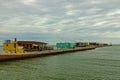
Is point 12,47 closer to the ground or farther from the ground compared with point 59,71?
farther from the ground

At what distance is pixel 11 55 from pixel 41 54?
14.5m

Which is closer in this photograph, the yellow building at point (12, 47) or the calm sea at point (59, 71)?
the calm sea at point (59, 71)

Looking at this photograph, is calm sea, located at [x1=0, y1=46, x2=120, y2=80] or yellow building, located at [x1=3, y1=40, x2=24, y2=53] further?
yellow building, located at [x1=3, y1=40, x2=24, y2=53]

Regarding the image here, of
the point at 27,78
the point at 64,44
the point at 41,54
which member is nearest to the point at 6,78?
the point at 27,78

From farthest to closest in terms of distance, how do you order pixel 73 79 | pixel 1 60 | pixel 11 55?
pixel 11 55, pixel 1 60, pixel 73 79

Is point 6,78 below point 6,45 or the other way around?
below

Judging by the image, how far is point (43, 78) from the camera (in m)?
25.3

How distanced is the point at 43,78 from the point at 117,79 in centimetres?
789

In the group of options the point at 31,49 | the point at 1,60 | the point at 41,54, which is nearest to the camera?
the point at 1,60

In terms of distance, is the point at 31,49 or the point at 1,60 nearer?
the point at 1,60

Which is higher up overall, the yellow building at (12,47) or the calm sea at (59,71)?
the yellow building at (12,47)

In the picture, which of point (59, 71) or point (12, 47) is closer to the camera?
point (59, 71)

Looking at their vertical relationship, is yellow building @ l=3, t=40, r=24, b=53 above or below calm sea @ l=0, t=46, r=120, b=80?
above

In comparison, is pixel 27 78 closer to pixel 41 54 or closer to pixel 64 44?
pixel 41 54
